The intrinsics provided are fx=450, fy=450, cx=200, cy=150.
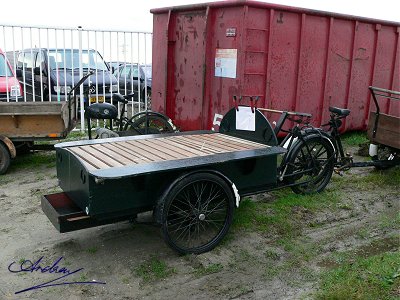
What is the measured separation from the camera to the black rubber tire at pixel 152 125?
293 inches

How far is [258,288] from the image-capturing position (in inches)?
148

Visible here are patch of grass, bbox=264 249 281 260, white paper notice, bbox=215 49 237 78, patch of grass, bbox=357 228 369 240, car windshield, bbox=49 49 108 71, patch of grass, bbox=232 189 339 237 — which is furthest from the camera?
car windshield, bbox=49 49 108 71

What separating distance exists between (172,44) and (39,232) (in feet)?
16.2

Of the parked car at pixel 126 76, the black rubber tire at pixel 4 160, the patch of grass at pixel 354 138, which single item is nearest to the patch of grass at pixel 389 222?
the patch of grass at pixel 354 138

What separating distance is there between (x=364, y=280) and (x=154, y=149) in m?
2.31

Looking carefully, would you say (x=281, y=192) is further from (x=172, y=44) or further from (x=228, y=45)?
(x=172, y=44)

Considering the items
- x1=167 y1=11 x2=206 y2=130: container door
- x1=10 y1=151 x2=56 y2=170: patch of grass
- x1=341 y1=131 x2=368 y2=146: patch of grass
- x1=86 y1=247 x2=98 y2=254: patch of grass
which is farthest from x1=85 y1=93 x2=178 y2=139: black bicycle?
x1=341 y1=131 x2=368 y2=146: patch of grass

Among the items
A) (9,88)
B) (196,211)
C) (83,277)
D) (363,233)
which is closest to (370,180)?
(363,233)

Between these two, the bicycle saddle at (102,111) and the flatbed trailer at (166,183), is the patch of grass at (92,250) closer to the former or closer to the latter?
the flatbed trailer at (166,183)

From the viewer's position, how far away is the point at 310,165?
567cm

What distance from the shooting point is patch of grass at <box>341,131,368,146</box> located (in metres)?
9.18

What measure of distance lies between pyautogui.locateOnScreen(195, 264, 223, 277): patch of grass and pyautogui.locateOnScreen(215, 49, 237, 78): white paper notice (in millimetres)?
3969

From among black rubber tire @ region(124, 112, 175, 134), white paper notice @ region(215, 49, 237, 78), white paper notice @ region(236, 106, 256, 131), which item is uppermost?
white paper notice @ region(215, 49, 237, 78)
